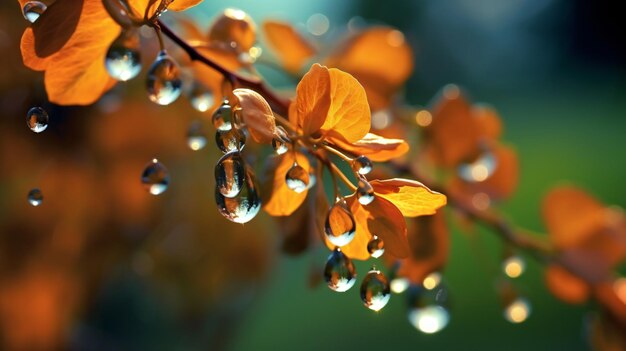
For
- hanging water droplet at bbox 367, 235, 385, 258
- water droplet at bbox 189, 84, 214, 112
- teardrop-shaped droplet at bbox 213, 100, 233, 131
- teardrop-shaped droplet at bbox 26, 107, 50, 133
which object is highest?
teardrop-shaped droplet at bbox 213, 100, 233, 131

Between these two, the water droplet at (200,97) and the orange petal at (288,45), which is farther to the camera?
the orange petal at (288,45)

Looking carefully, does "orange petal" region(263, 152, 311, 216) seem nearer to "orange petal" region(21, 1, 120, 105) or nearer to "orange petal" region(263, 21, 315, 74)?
"orange petal" region(21, 1, 120, 105)

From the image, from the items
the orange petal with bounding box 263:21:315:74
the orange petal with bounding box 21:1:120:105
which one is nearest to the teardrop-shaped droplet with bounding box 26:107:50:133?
the orange petal with bounding box 21:1:120:105

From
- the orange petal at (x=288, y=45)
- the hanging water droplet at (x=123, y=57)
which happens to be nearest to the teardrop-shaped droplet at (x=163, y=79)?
the hanging water droplet at (x=123, y=57)

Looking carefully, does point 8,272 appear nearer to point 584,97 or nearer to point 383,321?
point 383,321

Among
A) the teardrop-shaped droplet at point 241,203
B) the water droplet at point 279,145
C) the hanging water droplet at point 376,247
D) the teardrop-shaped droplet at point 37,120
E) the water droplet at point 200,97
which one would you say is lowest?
the water droplet at point 200,97

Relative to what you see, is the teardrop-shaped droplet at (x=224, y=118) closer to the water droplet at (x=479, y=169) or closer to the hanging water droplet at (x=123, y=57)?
the hanging water droplet at (x=123, y=57)
